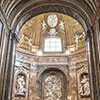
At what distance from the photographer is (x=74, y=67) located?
1783cm

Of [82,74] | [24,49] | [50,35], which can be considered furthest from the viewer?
[50,35]

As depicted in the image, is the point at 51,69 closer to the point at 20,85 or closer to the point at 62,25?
the point at 20,85

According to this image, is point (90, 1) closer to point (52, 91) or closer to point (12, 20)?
point (12, 20)

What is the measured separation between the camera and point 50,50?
762 inches

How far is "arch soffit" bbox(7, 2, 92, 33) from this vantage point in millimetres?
11062

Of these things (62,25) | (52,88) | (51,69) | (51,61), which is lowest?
(52,88)

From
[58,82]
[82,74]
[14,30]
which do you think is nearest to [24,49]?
[58,82]

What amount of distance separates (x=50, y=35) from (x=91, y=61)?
9883mm

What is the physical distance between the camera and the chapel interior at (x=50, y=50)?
11.3 m

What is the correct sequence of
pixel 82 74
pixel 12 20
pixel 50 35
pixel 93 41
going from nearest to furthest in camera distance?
pixel 93 41
pixel 12 20
pixel 82 74
pixel 50 35

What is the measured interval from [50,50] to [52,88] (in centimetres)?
359

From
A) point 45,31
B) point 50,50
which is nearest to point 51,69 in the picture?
point 50,50

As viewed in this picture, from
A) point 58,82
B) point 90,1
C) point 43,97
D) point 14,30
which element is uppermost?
point 90,1

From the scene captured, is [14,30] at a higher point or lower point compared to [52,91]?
higher
